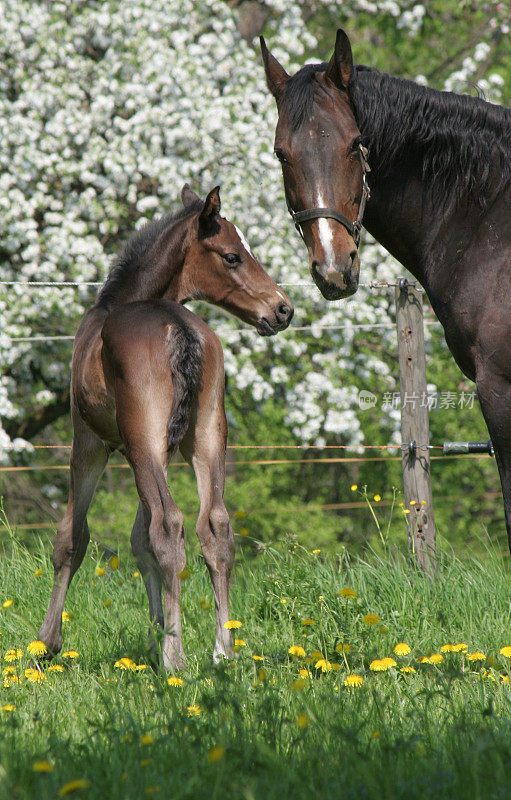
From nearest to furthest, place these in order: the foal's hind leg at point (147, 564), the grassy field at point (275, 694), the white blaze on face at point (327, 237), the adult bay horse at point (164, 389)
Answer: the grassy field at point (275, 694), the white blaze on face at point (327, 237), the adult bay horse at point (164, 389), the foal's hind leg at point (147, 564)

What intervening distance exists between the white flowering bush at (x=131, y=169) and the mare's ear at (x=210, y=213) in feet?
13.7

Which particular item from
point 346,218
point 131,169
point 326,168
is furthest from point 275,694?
point 131,169

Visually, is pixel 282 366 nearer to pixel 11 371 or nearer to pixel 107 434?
pixel 11 371

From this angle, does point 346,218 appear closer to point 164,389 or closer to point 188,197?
point 164,389

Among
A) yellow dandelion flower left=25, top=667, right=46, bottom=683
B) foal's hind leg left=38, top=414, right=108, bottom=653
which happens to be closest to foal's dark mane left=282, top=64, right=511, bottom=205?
foal's hind leg left=38, top=414, right=108, bottom=653

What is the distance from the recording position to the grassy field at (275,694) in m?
2.05

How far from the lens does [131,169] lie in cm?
873

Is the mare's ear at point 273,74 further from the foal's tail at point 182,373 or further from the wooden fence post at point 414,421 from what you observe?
the wooden fence post at point 414,421

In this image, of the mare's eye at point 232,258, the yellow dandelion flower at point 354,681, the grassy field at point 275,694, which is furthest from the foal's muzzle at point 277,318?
the yellow dandelion flower at point 354,681

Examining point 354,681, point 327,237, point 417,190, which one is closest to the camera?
point 354,681

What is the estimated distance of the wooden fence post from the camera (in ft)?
16.1

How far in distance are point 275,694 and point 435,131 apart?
2.31 metres

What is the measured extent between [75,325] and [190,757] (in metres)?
7.61

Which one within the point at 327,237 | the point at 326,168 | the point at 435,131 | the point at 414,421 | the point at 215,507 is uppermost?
the point at 435,131
